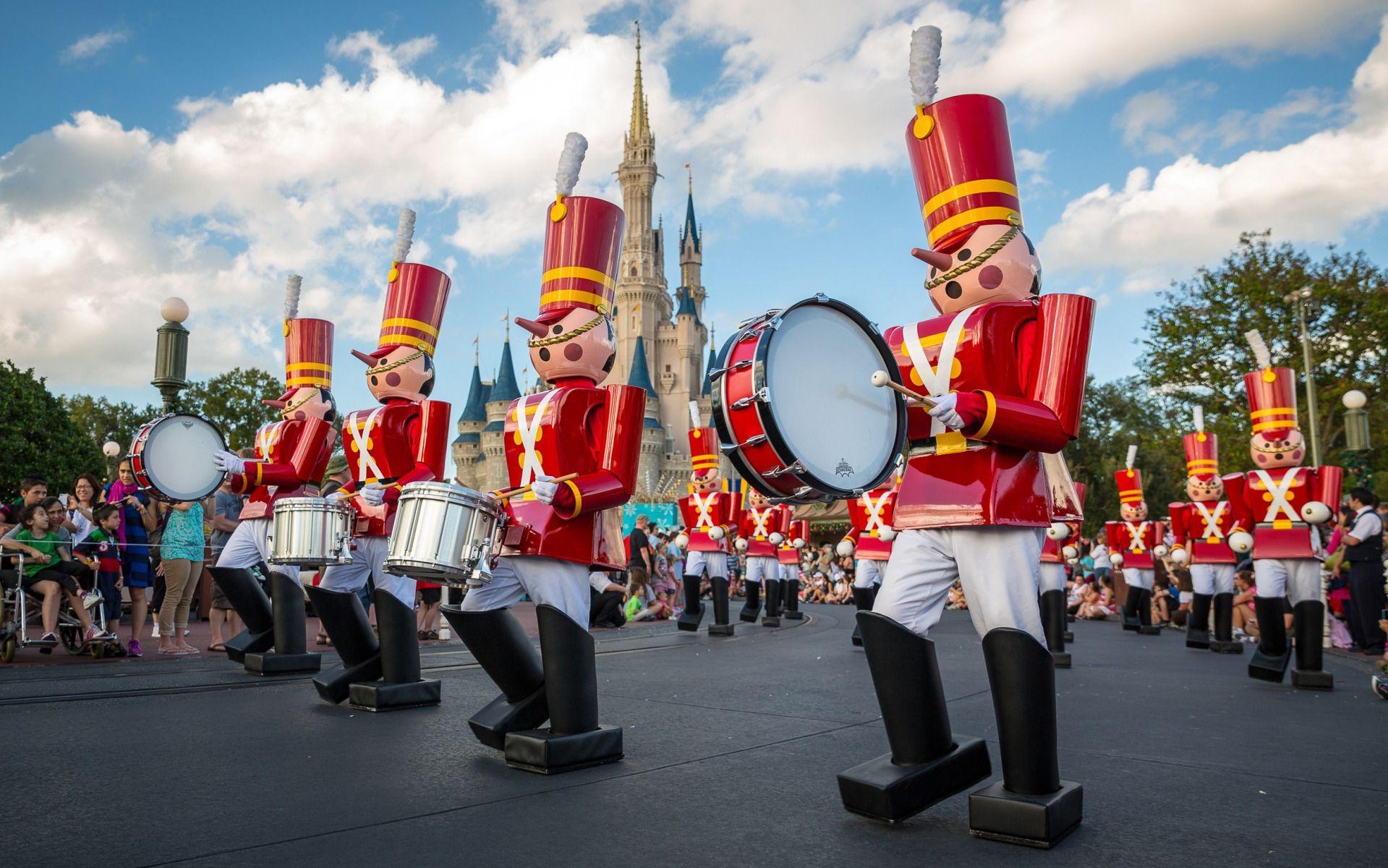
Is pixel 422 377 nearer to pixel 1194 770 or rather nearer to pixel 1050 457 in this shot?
pixel 1050 457

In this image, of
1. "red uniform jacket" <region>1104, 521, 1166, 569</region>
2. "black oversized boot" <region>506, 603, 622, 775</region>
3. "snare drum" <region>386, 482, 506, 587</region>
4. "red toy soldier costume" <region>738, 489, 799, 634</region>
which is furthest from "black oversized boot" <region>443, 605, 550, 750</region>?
"red uniform jacket" <region>1104, 521, 1166, 569</region>

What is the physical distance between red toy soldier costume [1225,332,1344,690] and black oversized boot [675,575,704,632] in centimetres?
663

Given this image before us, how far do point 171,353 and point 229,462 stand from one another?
3.51m

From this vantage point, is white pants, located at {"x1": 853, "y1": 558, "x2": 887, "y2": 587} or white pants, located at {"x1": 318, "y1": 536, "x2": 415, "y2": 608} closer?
white pants, located at {"x1": 318, "y1": 536, "x2": 415, "y2": 608}

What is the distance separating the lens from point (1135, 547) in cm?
1438

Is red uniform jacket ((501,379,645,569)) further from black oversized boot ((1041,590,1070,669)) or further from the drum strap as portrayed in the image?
black oversized boot ((1041,590,1070,669))

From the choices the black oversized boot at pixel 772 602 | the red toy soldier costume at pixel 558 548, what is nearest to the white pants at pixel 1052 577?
the black oversized boot at pixel 772 602

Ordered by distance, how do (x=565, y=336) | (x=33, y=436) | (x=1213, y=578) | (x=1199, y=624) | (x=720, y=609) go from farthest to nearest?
(x=33, y=436) < (x=720, y=609) < (x=1199, y=624) < (x=1213, y=578) < (x=565, y=336)

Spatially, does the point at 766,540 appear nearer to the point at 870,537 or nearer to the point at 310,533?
the point at 870,537

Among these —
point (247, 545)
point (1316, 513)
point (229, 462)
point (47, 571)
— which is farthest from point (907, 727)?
point (47, 571)

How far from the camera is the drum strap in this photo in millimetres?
3807

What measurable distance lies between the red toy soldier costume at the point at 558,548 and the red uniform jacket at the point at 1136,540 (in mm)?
11475

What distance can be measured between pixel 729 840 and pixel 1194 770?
2406 mm

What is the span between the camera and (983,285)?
13.0ft
